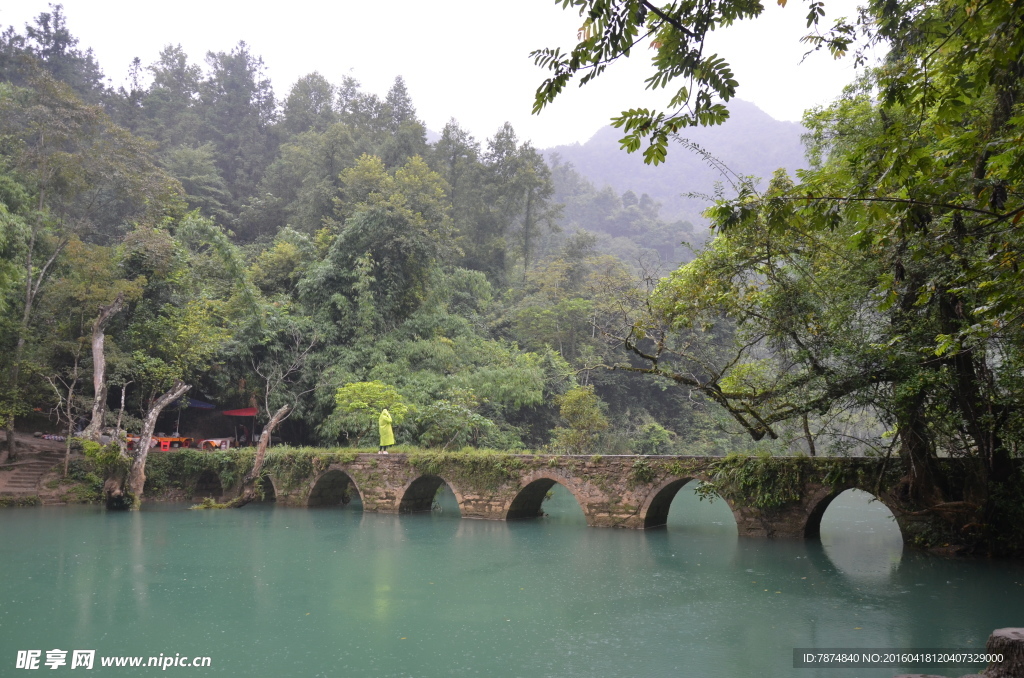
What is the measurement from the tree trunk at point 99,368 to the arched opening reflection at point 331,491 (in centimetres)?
462

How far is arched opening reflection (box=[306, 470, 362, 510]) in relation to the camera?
15.2 metres

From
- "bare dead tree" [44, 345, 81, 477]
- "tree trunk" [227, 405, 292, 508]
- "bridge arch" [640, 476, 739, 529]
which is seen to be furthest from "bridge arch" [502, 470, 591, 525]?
"bare dead tree" [44, 345, 81, 477]

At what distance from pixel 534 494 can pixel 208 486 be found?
29.2 ft

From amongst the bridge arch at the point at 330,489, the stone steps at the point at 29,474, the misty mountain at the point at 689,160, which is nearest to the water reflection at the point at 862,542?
the bridge arch at the point at 330,489

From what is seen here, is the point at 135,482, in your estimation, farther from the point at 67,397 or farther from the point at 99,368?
the point at 67,397

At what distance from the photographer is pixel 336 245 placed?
1927 centimetres

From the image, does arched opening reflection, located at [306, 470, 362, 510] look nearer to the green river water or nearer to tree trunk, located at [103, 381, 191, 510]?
the green river water

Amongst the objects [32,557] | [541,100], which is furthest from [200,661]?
[32,557]

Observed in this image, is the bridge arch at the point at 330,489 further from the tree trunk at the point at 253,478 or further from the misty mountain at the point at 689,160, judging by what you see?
the misty mountain at the point at 689,160

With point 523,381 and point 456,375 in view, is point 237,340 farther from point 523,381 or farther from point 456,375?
point 523,381

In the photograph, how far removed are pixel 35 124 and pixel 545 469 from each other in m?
13.6

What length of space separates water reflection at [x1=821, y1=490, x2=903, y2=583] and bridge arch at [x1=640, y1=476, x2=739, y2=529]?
64.1 inches

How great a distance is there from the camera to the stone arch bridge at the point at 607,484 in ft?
32.9

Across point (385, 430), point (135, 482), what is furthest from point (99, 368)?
point (385, 430)
